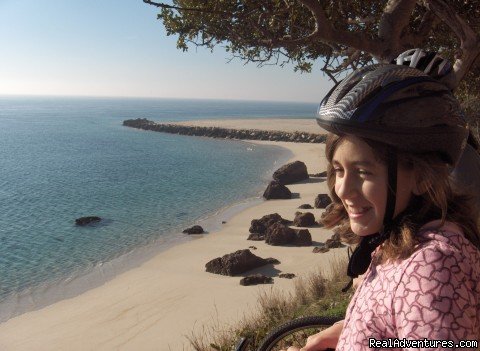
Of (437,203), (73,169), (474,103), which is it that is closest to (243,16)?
(437,203)

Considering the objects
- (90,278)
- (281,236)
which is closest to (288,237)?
(281,236)

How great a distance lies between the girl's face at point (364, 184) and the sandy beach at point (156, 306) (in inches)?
354

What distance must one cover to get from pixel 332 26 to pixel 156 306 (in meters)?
9.68

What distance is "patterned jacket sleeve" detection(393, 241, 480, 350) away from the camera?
1.58 metres

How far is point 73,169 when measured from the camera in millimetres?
50031

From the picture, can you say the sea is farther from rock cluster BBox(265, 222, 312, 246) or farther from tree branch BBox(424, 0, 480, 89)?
tree branch BBox(424, 0, 480, 89)

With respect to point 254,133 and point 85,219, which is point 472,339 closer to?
point 85,219

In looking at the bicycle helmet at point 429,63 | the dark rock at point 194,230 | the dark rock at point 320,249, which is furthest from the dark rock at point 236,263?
the bicycle helmet at point 429,63

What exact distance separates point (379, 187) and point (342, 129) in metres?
0.30

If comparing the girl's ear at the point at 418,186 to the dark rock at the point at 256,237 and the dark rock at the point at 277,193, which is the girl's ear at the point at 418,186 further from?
the dark rock at the point at 277,193

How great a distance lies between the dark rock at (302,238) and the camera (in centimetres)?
1836

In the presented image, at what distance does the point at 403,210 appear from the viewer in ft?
6.75

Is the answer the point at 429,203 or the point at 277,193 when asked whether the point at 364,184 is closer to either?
the point at 429,203

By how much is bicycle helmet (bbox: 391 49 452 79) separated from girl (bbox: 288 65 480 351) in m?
0.50
